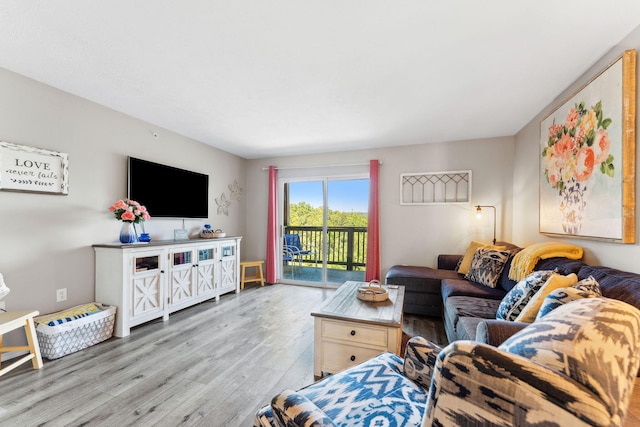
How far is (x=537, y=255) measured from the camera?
86.7 inches

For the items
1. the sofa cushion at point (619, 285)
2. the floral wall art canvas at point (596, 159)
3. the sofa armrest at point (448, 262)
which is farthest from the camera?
the sofa armrest at point (448, 262)

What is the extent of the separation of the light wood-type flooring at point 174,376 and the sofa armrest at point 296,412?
0.84 meters

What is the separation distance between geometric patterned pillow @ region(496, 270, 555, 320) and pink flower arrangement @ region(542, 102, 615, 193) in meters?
0.89

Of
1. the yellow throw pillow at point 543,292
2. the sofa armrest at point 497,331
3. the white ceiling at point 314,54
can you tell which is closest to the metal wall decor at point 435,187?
the white ceiling at point 314,54

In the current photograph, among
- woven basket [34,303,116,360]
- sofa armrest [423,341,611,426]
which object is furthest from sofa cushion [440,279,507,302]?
woven basket [34,303,116,360]

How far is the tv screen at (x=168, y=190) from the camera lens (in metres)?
3.06

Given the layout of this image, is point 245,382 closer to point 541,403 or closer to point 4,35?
point 541,403

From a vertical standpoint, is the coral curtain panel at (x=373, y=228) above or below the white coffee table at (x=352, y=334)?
above

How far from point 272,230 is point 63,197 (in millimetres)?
2810

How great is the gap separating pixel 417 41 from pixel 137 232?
3.37 meters

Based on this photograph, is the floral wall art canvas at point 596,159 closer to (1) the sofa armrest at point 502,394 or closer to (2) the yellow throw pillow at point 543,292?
(2) the yellow throw pillow at point 543,292

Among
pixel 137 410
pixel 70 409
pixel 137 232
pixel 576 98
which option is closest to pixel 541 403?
pixel 137 410

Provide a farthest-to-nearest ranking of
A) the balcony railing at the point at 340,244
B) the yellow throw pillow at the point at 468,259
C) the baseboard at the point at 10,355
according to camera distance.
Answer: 1. the balcony railing at the point at 340,244
2. the yellow throw pillow at the point at 468,259
3. the baseboard at the point at 10,355

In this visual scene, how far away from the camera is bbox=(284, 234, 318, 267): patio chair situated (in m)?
4.93
